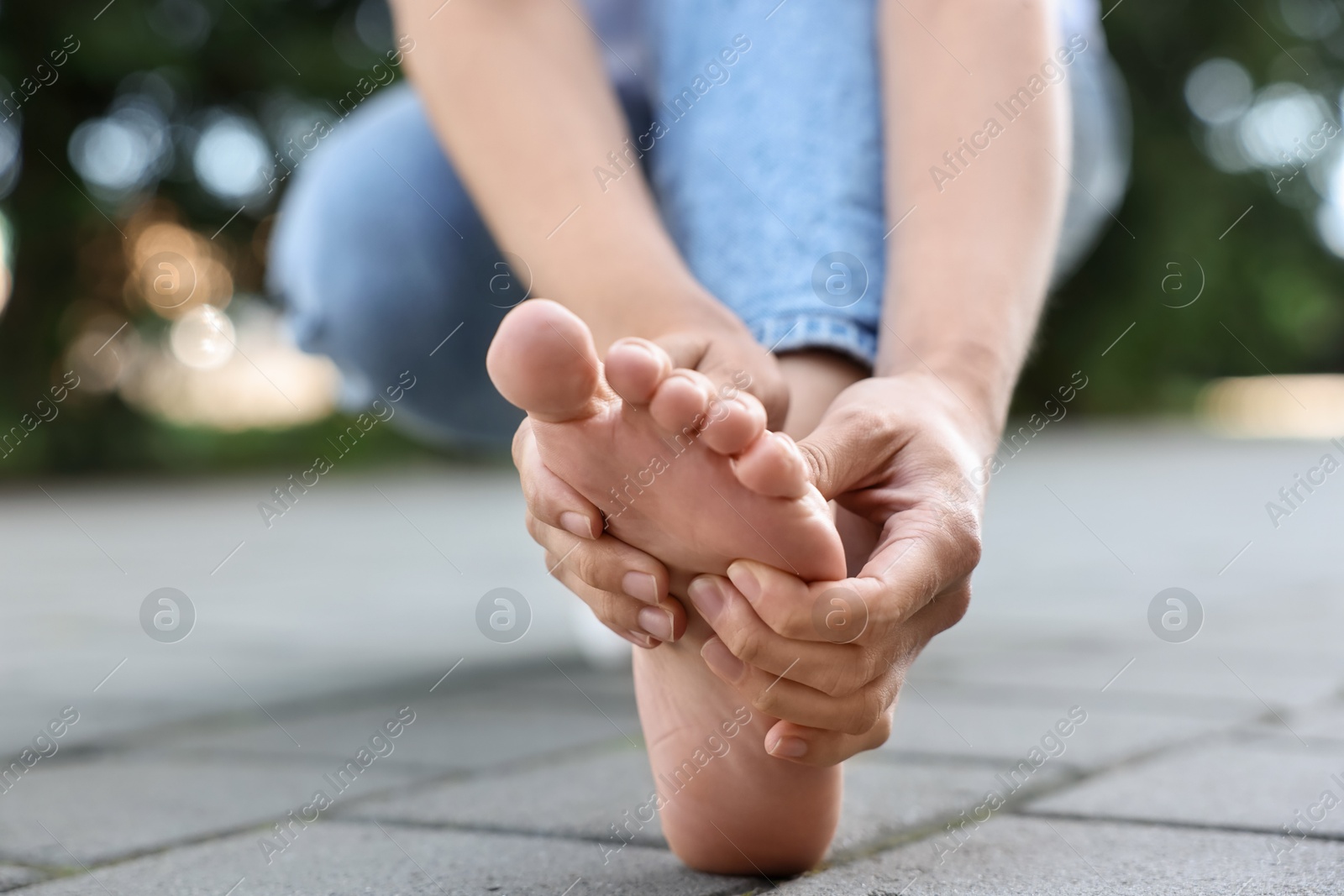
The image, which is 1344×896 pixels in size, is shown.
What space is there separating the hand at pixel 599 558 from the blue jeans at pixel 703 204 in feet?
0.51

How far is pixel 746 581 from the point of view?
0.68m

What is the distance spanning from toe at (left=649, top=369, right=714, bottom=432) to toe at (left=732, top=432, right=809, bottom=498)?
0.09 ft

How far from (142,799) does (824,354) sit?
646mm

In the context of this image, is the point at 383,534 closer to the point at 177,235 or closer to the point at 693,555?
the point at 693,555

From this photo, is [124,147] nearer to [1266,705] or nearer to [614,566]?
[1266,705]

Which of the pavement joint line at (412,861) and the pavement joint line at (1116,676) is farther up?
the pavement joint line at (412,861)

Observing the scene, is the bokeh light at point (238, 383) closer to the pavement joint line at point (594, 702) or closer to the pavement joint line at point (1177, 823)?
the pavement joint line at point (594, 702)

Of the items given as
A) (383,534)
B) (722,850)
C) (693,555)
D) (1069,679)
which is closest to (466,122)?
(693,555)

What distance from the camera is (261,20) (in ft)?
25.5

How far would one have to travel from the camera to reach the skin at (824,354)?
703 mm

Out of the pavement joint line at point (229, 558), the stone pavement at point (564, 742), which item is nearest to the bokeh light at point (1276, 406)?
the pavement joint line at point (229, 558)

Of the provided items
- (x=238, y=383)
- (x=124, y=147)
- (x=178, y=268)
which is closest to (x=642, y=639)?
(x=178, y=268)

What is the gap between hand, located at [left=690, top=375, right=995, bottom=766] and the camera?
67 centimetres

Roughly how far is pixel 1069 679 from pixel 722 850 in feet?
2.89
